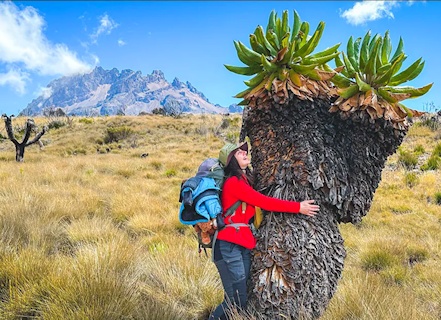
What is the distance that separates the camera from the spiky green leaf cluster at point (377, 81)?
8.72 ft

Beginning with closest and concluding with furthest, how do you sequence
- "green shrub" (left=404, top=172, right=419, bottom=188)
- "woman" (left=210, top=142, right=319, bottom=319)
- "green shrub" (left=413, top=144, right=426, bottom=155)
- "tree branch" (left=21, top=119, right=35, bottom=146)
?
"woman" (left=210, top=142, right=319, bottom=319), "green shrub" (left=404, top=172, right=419, bottom=188), "green shrub" (left=413, top=144, right=426, bottom=155), "tree branch" (left=21, top=119, right=35, bottom=146)

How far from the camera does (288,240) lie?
2.75 metres

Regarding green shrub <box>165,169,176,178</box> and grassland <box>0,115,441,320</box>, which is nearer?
grassland <box>0,115,441,320</box>

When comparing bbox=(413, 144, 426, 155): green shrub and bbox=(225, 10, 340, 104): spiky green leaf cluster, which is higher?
bbox=(413, 144, 426, 155): green shrub

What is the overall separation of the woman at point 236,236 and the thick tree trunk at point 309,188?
102 mm

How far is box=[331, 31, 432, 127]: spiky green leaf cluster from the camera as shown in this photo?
266cm

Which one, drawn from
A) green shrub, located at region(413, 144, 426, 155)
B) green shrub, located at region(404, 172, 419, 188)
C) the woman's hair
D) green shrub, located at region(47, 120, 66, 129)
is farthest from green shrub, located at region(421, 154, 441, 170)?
green shrub, located at region(47, 120, 66, 129)

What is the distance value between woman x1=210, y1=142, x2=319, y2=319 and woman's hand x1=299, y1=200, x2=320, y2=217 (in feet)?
0.12

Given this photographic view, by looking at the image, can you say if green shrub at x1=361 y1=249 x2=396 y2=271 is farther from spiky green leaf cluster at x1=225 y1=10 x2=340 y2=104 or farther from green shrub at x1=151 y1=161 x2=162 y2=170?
green shrub at x1=151 y1=161 x2=162 y2=170

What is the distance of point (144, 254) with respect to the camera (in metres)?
4.91

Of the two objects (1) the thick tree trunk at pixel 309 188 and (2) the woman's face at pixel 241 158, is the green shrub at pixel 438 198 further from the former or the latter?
(2) the woman's face at pixel 241 158

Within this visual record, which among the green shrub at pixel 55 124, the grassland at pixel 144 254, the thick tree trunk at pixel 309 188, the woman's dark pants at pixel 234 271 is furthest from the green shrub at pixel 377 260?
the green shrub at pixel 55 124

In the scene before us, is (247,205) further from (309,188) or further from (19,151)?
(19,151)

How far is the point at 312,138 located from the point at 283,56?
68 cm
